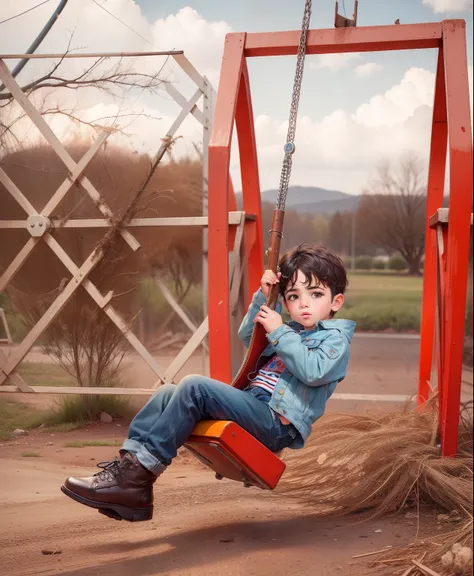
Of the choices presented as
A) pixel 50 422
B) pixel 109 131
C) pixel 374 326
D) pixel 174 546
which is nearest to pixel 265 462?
pixel 174 546

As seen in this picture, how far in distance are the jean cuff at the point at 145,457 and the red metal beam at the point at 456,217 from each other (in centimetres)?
99

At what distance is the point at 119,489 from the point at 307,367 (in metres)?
0.55

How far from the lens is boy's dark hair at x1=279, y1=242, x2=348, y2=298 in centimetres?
206

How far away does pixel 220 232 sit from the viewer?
2.27 m

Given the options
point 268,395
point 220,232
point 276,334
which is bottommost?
point 268,395

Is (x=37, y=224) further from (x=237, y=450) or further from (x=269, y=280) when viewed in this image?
(x=237, y=450)

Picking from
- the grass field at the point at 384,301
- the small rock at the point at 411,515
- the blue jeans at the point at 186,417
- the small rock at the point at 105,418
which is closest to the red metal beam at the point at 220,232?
the blue jeans at the point at 186,417

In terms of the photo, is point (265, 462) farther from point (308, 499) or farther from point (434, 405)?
point (434, 405)

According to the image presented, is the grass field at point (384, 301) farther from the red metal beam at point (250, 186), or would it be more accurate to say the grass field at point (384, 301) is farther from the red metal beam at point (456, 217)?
the red metal beam at point (456, 217)

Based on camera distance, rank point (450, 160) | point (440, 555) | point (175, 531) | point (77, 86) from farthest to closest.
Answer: point (77, 86) < point (450, 160) < point (175, 531) < point (440, 555)

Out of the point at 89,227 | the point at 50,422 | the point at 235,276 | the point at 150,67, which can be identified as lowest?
the point at 50,422

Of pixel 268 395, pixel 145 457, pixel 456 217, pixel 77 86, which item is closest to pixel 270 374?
pixel 268 395

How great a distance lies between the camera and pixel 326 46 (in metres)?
2.41

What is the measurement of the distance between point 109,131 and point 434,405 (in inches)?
70.8
